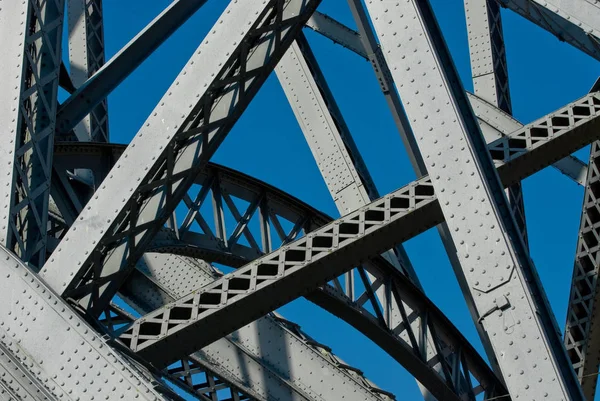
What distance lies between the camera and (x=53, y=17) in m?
10.9

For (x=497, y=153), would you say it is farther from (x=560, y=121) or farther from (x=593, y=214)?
(x=593, y=214)

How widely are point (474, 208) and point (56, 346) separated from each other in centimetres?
305

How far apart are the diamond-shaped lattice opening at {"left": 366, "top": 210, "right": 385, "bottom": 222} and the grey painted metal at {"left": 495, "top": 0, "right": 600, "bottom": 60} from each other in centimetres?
205

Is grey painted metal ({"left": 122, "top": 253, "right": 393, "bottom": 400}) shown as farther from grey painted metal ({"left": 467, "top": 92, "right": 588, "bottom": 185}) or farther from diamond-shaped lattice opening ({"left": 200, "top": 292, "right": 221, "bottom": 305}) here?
diamond-shaped lattice opening ({"left": 200, "top": 292, "right": 221, "bottom": 305})

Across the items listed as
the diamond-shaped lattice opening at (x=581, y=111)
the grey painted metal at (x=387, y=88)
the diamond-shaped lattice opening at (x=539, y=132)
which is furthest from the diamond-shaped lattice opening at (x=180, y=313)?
the grey painted metal at (x=387, y=88)

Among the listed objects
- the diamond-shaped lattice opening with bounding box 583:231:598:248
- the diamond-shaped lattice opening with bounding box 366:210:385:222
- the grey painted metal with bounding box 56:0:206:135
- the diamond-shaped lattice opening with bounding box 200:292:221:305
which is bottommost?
the diamond-shaped lattice opening with bounding box 200:292:221:305

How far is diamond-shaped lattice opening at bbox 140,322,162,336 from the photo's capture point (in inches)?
376

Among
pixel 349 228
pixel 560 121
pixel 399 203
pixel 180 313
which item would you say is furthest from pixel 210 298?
pixel 560 121

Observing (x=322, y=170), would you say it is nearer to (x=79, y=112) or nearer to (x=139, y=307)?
(x=139, y=307)

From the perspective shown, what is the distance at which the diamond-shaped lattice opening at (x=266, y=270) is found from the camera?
379 inches

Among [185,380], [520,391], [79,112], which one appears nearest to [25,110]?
[79,112]

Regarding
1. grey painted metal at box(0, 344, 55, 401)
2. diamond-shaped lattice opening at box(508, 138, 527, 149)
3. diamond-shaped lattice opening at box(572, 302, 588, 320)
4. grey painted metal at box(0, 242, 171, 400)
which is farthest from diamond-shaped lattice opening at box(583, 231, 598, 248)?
grey painted metal at box(0, 344, 55, 401)

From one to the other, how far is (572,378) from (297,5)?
3.77 meters

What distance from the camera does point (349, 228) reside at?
9750 millimetres
